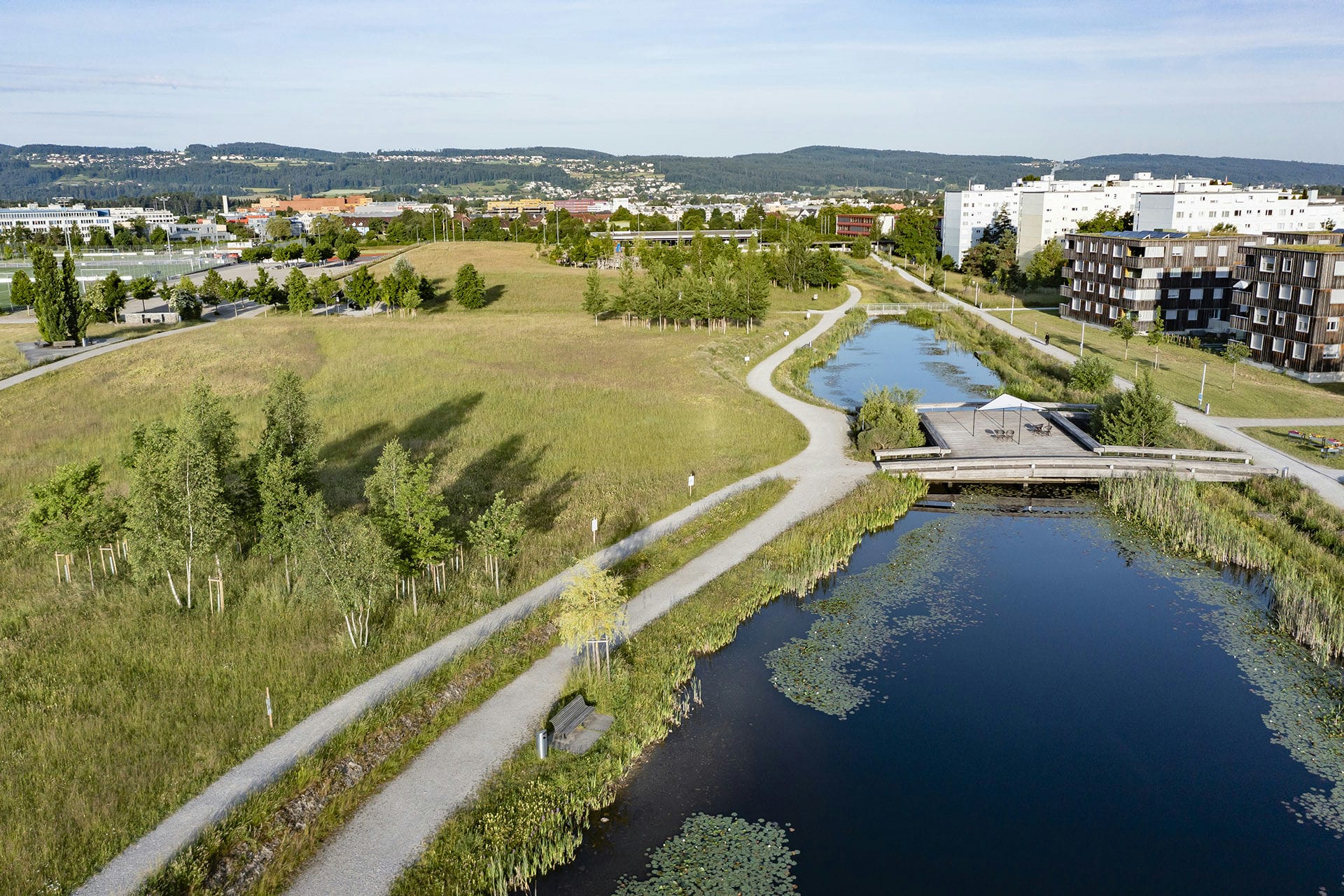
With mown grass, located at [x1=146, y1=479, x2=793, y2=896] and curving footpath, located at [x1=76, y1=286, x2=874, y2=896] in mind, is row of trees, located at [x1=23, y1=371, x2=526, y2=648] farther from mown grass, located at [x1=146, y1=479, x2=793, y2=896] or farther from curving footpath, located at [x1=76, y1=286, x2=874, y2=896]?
mown grass, located at [x1=146, y1=479, x2=793, y2=896]

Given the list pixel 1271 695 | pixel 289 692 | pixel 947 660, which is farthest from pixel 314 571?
pixel 1271 695

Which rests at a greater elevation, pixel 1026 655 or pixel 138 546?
pixel 138 546

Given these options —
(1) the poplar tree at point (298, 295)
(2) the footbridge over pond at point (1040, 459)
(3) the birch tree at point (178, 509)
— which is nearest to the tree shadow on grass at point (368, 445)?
(3) the birch tree at point (178, 509)

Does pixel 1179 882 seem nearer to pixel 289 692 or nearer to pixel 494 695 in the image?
pixel 494 695

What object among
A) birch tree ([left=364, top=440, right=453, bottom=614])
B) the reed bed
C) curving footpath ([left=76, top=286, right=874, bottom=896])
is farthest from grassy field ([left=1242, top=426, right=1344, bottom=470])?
birch tree ([left=364, top=440, right=453, bottom=614])

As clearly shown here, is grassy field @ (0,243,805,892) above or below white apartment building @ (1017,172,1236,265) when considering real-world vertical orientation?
below

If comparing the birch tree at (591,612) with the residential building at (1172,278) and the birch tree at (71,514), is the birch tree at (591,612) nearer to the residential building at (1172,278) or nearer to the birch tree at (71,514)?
the birch tree at (71,514)

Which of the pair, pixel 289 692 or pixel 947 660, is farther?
pixel 947 660
